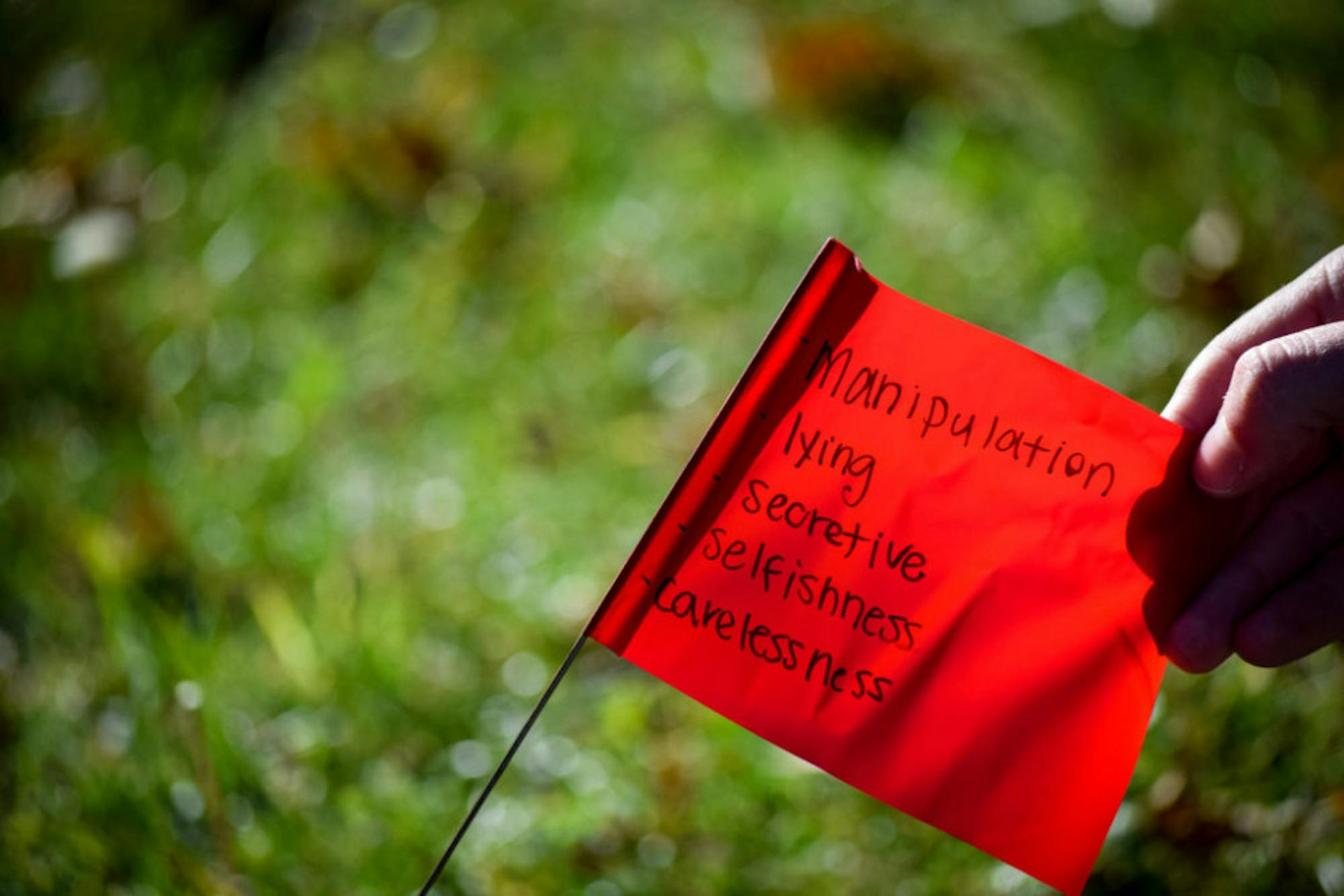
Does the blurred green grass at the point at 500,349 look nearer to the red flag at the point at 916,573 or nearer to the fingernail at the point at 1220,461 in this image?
the red flag at the point at 916,573

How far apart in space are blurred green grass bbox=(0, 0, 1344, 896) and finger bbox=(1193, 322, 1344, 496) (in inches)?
23.2

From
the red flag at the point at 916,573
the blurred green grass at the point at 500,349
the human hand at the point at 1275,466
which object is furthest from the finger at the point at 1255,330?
the blurred green grass at the point at 500,349

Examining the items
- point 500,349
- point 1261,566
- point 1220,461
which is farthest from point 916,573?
point 500,349

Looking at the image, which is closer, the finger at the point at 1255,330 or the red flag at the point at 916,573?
the red flag at the point at 916,573

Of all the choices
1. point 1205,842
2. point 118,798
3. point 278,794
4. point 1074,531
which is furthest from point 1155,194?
point 118,798

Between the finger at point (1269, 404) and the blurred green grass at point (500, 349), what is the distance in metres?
0.59

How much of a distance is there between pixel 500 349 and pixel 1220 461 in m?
1.61

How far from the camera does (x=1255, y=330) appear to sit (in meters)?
0.96

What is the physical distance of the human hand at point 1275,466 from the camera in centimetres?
84

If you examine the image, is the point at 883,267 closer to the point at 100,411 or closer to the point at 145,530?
the point at 145,530

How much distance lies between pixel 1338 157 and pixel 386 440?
210 centimetres

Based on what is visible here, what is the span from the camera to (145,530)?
1.76m

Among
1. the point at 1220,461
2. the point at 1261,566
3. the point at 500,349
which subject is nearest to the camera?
the point at 1220,461

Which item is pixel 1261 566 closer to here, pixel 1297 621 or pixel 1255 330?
pixel 1297 621
